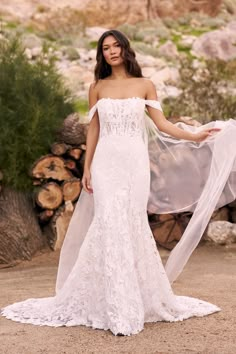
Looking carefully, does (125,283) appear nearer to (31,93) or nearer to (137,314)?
(137,314)

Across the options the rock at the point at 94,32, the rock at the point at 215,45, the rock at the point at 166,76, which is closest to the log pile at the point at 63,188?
the rock at the point at 166,76

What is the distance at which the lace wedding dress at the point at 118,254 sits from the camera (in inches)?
186

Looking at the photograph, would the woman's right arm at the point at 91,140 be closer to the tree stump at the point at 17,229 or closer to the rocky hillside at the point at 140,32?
the tree stump at the point at 17,229

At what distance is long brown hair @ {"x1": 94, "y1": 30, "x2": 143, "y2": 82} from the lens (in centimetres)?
500

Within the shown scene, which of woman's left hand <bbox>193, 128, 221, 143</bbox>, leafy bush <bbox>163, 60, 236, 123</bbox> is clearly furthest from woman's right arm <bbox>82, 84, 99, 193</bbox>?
leafy bush <bbox>163, 60, 236, 123</bbox>

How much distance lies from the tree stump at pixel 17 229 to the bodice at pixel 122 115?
10.8 ft

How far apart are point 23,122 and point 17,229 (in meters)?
1.27

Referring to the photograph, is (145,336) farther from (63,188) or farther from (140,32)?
(140,32)

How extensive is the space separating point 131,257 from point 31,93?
14.0ft

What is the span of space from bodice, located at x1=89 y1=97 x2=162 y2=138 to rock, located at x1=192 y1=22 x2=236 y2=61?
20610mm

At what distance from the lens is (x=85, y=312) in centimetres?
491

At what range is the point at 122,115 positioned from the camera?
16.4ft

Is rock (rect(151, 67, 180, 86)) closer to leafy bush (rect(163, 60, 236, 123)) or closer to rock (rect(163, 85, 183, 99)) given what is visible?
rock (rect(163, 85, 183, 99))

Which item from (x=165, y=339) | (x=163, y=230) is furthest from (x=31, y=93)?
(x=165, y=339)
